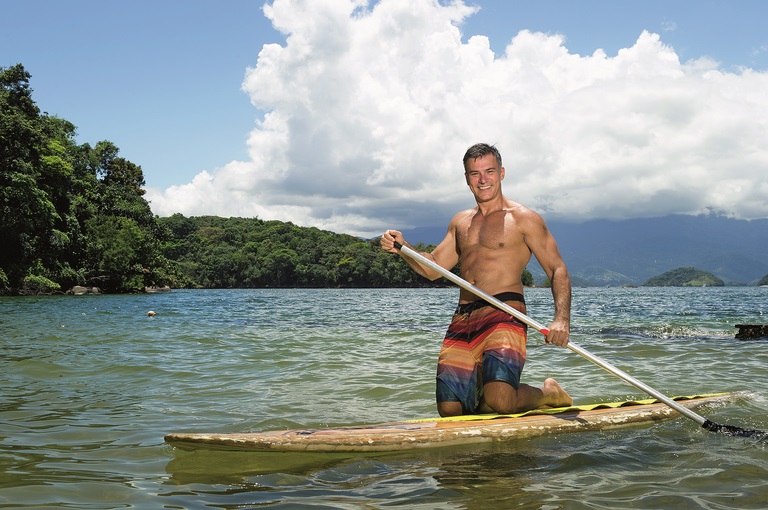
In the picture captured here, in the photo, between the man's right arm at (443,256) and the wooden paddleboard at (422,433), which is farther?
the man's right arm at (443,256)

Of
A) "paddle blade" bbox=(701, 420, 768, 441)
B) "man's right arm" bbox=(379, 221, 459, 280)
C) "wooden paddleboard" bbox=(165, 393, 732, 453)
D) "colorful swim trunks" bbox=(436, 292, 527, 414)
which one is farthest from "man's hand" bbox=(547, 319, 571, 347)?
"paddle blade" bbox=(701, 420, 768, 441)

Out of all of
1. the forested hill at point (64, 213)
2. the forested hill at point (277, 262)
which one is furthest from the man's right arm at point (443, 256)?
the forested hill at point (277, 262)

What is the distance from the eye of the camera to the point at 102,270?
6097 centimetres

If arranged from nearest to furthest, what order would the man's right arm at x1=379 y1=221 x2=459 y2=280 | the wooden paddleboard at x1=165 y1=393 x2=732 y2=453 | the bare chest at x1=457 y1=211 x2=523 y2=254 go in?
the wooden paddleboard at x1=165 y1=393 x2=732 y2=453, the bare chest at x1=457 y1=211 x2=523 y2=254, the man's right arm at x1=379 y1=221 x2=459 y2=280

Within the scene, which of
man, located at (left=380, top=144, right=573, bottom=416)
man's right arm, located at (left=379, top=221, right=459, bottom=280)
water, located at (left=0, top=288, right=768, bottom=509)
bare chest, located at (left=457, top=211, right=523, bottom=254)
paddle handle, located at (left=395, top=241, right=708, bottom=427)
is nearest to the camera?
water, located at (left=0, top=288, right=768, bottom=509)

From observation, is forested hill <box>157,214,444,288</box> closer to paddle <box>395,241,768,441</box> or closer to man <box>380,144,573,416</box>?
man <box>380,144,573,416</box>

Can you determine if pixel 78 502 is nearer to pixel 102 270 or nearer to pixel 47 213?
pixel 47 213

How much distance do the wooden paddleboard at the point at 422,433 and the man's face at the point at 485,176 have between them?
2.09 m

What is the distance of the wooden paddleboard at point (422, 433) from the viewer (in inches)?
186

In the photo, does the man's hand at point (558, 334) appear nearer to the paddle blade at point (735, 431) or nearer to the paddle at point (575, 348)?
the paddle at point (575, 348)

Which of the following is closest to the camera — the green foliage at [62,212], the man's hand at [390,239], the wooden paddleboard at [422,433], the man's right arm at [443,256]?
the wooden paddleboard at [422,433]

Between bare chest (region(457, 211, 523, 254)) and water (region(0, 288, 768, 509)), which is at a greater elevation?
bare chest (region(457, 211, 523, 254))

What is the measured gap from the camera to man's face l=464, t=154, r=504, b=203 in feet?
18.4

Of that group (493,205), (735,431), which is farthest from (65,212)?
(735,431)
